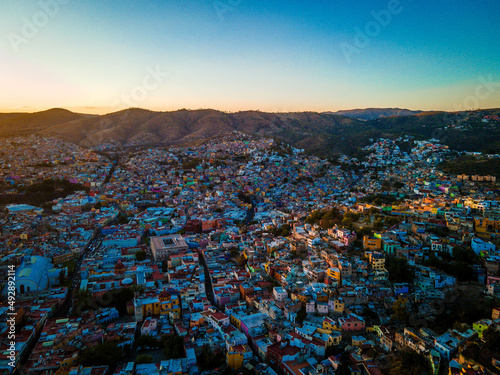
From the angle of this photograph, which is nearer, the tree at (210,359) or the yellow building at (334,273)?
the tree at (210,359)

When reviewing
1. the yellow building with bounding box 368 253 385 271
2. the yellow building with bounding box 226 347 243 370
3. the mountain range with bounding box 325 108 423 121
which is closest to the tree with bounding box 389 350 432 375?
the yellow building with bounding box 226 347 243 370

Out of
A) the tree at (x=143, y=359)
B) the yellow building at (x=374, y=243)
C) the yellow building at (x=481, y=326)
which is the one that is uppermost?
the yellow building at (x=374, y=243)

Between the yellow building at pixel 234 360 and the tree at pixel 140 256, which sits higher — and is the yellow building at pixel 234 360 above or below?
above

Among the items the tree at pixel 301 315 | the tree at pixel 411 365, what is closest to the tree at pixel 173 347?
the tree at pixel 301 315

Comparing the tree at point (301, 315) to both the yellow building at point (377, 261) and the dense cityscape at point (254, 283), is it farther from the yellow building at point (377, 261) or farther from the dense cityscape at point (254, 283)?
the yellow building at point (377, 261)

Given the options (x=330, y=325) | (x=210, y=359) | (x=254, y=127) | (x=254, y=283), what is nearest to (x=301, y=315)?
(x=330, y=325)

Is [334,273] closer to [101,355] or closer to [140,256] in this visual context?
[101,355]
